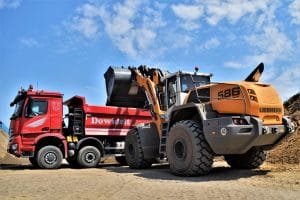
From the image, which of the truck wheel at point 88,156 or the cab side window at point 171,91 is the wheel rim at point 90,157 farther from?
the cab side window at point 171,91

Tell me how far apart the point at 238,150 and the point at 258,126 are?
807mm

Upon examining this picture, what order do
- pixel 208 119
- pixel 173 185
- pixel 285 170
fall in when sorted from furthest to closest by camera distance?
pixel 285 170
pixel 208 119
pixel 173 185

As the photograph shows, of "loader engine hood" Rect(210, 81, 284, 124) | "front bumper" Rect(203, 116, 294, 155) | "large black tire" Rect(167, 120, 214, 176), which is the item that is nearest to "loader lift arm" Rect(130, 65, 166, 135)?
"large black tire" Rect(167, 120, 214, 176)

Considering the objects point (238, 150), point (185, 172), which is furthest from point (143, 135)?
point (238, 150)

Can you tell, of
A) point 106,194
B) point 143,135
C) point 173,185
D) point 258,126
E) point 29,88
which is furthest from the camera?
point 29,88

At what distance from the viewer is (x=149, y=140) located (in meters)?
12.1

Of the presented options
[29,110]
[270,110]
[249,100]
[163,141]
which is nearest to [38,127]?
[29,110]

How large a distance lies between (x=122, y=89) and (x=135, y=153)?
3362mm

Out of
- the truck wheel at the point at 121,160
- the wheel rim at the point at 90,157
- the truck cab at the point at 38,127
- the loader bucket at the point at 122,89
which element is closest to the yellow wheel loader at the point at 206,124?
the loader bucket at the point at 122,89

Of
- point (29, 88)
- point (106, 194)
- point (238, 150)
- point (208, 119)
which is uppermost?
point (29, 88)

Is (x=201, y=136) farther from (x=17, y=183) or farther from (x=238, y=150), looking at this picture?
(x=17, y=183)

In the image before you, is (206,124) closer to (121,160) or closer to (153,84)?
(153,84)

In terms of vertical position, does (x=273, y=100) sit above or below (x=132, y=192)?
above

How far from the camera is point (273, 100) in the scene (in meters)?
9.25
